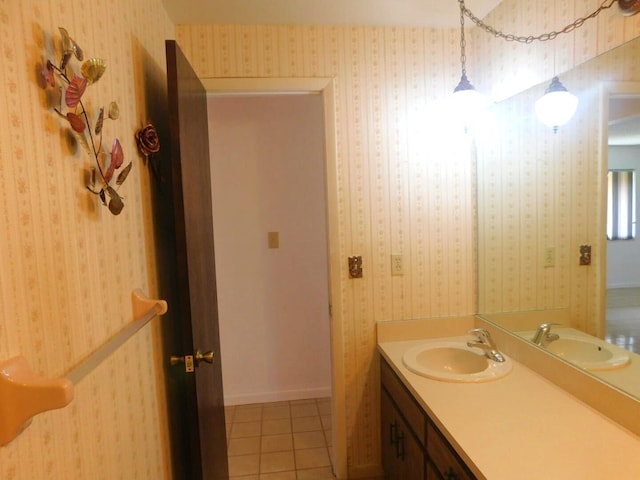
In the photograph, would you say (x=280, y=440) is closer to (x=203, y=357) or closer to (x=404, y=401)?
(x=404, y=401)

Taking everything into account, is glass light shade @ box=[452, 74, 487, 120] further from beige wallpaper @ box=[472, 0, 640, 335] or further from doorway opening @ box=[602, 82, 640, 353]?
doorway opening @ box=[602, 82, 640, 353]

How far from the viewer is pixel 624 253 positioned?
1.21 meters

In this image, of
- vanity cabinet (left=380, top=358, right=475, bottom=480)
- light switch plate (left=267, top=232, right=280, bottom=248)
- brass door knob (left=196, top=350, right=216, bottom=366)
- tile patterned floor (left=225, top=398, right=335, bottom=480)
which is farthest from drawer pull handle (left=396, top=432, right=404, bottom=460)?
light switch plate (left=267, top=232, right=280, bottom=248)

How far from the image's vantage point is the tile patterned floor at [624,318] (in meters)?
1.21

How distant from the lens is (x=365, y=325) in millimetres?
2074

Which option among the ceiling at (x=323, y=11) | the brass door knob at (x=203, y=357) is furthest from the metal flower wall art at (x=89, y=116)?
the ceiling at (x=323, y=11)

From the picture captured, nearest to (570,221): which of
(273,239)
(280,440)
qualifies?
(273,239)

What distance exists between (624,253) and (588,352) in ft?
1.31

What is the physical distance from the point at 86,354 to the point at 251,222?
206 cm

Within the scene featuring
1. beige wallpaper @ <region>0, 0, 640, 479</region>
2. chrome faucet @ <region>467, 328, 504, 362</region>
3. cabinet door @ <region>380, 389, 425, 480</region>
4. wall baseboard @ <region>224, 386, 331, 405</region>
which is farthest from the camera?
wall baseboard @ <region>224, 386, 331, 405</region>

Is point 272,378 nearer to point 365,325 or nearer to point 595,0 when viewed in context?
point 365,325

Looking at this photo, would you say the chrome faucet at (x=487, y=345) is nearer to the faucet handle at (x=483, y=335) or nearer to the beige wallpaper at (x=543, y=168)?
the faucet handle at (x=483, y=335)

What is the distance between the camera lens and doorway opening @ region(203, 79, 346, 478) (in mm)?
2861

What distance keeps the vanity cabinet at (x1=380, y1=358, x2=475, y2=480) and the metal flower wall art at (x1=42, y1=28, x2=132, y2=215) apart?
124 cm
